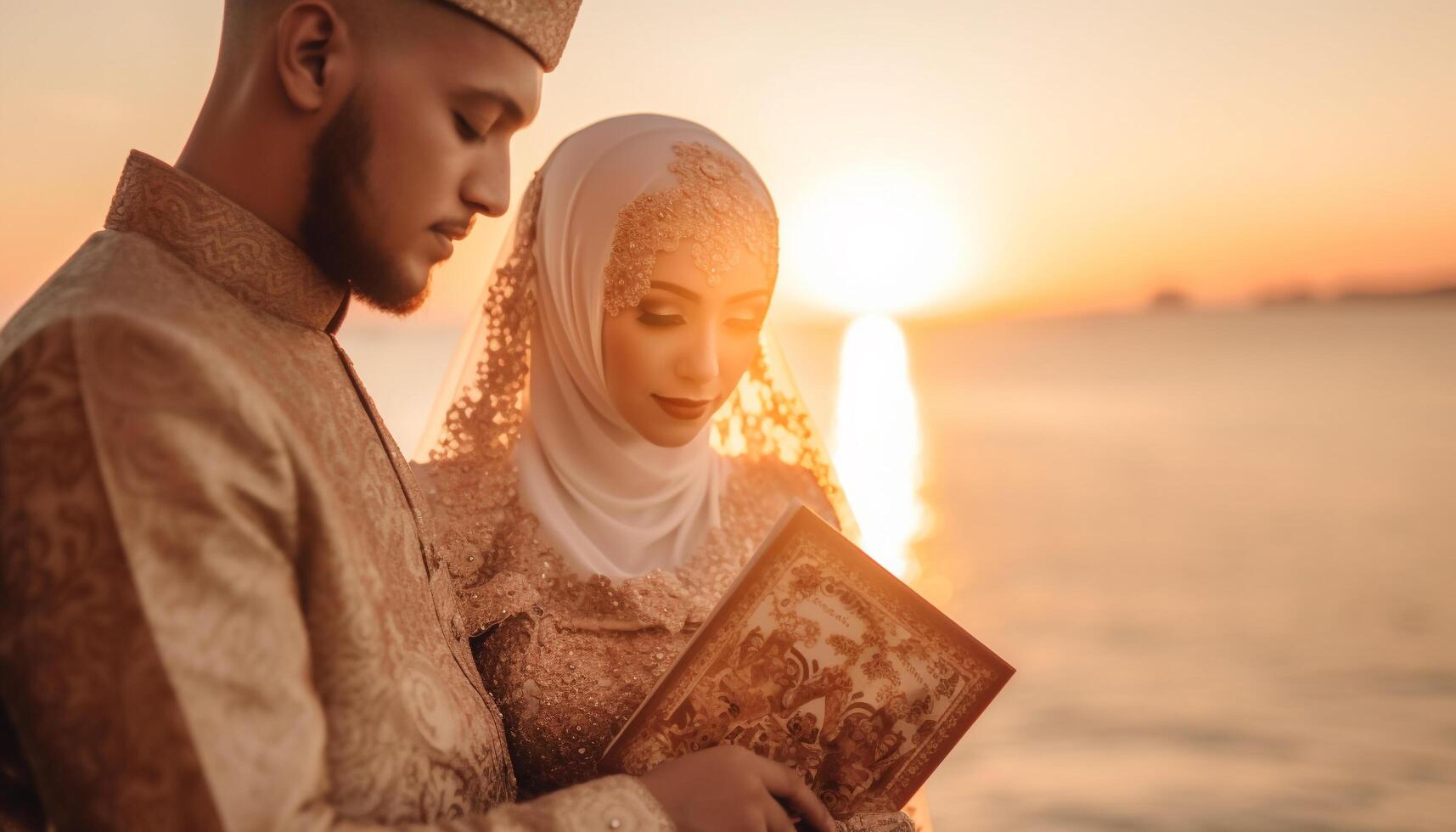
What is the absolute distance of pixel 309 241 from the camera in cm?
111

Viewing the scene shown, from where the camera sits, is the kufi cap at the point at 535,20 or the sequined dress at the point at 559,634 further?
the sequined dress at the point at 559,634

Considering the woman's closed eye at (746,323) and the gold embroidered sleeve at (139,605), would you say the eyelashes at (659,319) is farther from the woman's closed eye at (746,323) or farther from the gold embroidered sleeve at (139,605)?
the gold embroidered sleeve at (139,605)

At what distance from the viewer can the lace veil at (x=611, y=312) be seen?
1595 mm

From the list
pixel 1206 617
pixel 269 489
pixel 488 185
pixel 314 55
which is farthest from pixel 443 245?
pixel 1206 617

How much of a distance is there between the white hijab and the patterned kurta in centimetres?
58

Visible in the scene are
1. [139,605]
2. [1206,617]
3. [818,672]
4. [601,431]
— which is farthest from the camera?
[1206,617]

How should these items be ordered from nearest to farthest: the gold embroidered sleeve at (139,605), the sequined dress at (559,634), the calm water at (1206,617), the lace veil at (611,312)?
the gold embroidered sleeve at (139,605)
the sequined dress at (559,634)
the lace veil at (611,312)
the calm water at (1206,617)

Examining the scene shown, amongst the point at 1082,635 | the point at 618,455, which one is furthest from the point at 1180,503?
the point at 618,455

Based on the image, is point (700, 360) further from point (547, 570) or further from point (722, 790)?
point (722, 790)

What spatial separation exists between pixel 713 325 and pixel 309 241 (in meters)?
0.61

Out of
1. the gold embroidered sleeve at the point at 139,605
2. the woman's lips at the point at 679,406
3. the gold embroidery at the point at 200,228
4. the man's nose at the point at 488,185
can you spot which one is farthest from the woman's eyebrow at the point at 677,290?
the gold embroidered sleeve at the point at 139,605

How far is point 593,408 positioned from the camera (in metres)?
1.68

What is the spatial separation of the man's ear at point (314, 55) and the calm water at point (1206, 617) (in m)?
3.18

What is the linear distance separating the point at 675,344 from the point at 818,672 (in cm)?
49
